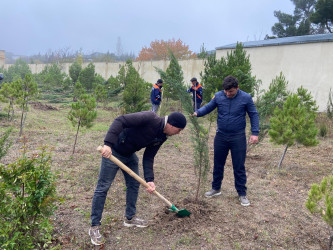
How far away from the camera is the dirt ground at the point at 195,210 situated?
3.12 metres

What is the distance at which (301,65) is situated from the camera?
46.5 feet

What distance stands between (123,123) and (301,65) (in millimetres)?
13941

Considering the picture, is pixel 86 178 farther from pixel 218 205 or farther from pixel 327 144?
pixel 327 144

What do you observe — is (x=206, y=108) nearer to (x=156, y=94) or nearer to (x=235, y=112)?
(x=235, y=112)

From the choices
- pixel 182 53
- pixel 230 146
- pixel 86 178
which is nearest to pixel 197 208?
pixel 230 146

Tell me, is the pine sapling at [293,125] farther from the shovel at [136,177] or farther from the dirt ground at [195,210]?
the shovel at [136,177]

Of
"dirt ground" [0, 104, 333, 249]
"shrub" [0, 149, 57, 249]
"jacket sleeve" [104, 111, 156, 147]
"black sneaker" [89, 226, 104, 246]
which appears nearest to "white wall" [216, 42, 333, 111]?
"dirt ground" [0, 104, 333, 249]

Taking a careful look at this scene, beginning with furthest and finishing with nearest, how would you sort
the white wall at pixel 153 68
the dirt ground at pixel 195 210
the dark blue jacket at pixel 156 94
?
the white wall at pixel 153 68
the dark blue jacket at pixel 156 94
the dirt ground at pixel 195 210

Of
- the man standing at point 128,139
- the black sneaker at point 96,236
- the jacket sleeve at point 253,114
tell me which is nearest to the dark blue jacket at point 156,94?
the jacket sleeve at point 253,114

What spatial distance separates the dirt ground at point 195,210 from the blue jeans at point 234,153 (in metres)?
0.33

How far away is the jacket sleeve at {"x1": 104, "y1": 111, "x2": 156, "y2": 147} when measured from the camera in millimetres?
2721

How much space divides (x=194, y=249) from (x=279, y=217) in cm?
145

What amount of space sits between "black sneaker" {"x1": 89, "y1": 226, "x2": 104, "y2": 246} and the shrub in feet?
2.13

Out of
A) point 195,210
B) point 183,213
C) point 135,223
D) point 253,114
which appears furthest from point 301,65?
point 135,223
